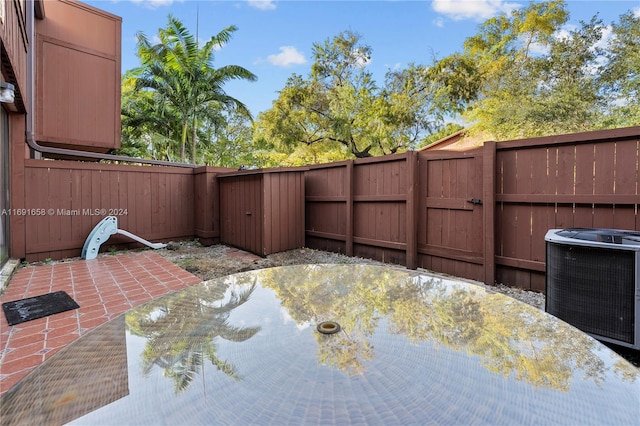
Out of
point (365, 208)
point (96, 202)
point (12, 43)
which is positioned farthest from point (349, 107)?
point (12, 43)

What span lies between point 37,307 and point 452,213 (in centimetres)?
434

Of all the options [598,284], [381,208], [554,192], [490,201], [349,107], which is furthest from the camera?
[349,107]

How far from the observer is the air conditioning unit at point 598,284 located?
187cm

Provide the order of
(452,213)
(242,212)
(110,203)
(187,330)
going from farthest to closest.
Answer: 1. (242,212)
2. (110,203)
3. (452,213)
4. (187,330)

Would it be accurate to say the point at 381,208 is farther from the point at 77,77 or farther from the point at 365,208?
the point at 77,77

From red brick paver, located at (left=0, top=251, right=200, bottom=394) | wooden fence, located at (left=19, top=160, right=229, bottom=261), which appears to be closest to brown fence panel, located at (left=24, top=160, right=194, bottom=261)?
wooden fence, located at (left=19, top=160, right=229, bottom=261)

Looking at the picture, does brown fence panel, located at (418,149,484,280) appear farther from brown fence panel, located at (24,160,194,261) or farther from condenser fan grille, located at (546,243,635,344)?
brown fence panel, located at (24,160,194,261)

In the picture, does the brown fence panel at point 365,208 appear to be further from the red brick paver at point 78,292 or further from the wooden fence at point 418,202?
the red brick paver at point 78,292

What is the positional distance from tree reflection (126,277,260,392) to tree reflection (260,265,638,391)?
8.9 inches

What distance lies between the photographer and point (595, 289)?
2.00 meters

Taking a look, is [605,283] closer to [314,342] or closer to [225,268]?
[314,342]

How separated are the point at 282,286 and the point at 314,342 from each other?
0.59 meters

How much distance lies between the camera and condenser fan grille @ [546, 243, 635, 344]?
74.4 inches

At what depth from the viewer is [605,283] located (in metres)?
1.96
